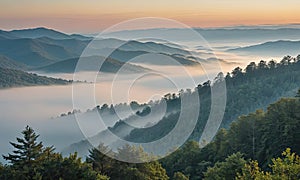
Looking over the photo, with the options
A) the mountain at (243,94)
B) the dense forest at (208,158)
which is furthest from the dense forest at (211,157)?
the mountain at (243,94)

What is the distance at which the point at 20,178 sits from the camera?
88.1 ft

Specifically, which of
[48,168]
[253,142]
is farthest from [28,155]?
[253,142]

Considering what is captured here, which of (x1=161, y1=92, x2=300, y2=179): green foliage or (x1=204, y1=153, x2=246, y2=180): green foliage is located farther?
(x1=161, y1=92, x2=300, y2=179): green foliage

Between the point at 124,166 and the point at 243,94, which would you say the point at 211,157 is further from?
the point at 243,94

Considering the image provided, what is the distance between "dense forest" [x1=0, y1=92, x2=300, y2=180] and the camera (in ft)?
88.9

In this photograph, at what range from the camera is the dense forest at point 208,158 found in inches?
1067

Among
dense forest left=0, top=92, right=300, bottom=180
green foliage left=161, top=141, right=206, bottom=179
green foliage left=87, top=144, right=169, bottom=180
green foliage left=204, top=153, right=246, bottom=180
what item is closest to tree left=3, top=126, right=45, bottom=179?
dense forest left=0, top=92, right=300, bottom=180

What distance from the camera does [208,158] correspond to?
42812mm

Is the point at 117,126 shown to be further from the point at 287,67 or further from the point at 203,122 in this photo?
the point at 287,67

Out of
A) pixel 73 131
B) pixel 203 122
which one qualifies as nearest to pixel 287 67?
pixel 203 122

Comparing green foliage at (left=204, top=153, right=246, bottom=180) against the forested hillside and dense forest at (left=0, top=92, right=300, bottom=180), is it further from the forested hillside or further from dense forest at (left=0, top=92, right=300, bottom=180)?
the forested hillside

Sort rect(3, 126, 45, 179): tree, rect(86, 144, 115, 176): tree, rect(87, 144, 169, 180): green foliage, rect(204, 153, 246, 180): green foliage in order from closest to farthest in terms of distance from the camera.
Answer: rect(3, 126, 45, 179): tree < rect(204, 153, 246, 180): green foliage < rect(87, 144, 169, 180): green foliage < rect(86, 144, 115, 176): tree

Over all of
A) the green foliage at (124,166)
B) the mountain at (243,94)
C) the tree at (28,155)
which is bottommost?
the green foliage at (124,166)

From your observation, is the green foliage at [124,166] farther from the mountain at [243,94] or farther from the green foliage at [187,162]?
the mountain at [243,94]
